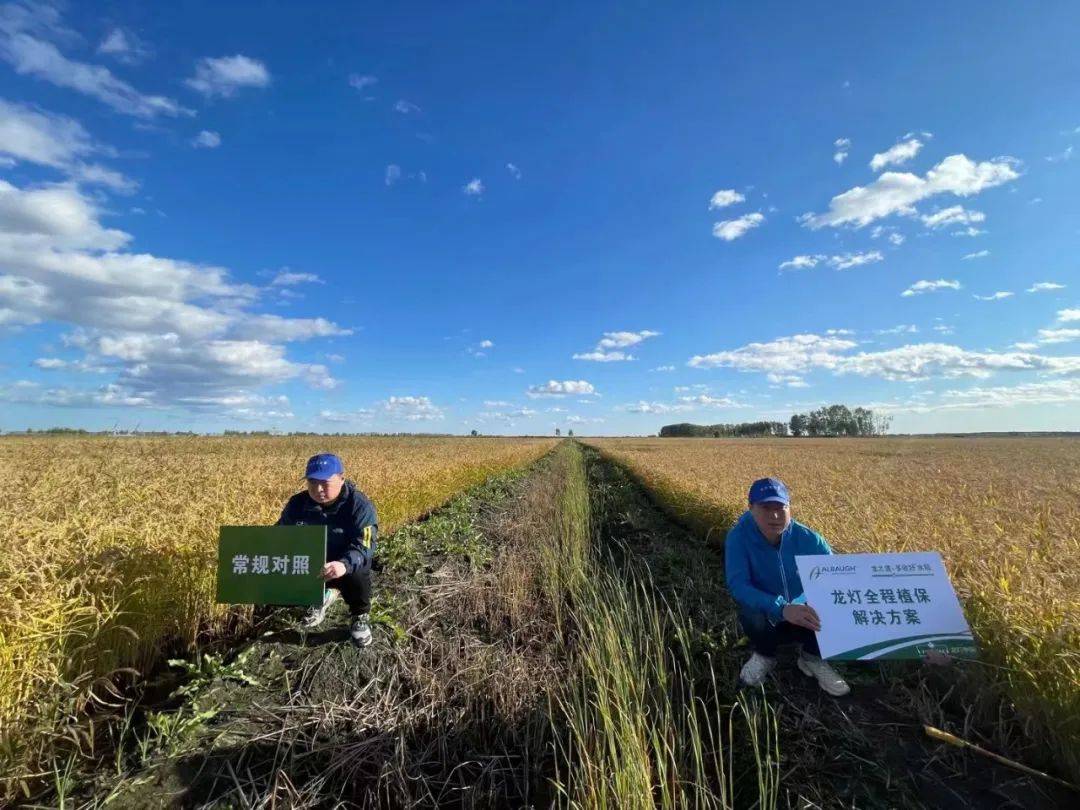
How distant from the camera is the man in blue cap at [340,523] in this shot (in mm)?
4422

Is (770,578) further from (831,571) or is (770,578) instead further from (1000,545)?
(1000,545)

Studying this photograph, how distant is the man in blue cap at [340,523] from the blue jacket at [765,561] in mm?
3232

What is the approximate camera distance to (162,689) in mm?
3725

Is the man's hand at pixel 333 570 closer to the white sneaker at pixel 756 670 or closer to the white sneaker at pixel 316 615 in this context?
the white sneaker at pixel 316 615

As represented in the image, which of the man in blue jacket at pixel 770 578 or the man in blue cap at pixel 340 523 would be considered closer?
the man in blue jacket at pixel 770 578

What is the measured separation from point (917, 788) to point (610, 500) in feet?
36.7

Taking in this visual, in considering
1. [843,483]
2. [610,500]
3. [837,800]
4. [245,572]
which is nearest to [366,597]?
[245,572]

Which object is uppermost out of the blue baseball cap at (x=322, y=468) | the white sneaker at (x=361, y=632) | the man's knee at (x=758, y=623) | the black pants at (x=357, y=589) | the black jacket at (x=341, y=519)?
the blue baseball cap at (x=322, y=468)

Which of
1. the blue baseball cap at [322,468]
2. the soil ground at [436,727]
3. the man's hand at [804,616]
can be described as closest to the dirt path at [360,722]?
the soil ground at [436,727]

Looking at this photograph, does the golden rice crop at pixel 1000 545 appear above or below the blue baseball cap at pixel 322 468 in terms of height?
below

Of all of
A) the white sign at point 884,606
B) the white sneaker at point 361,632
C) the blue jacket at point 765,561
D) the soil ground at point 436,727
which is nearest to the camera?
the soil ground at point 436,727

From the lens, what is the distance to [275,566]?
3889 millimetres

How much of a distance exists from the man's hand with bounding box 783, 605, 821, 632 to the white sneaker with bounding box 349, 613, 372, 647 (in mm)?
3478

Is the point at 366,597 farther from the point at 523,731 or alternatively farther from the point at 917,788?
the point at 917,788
